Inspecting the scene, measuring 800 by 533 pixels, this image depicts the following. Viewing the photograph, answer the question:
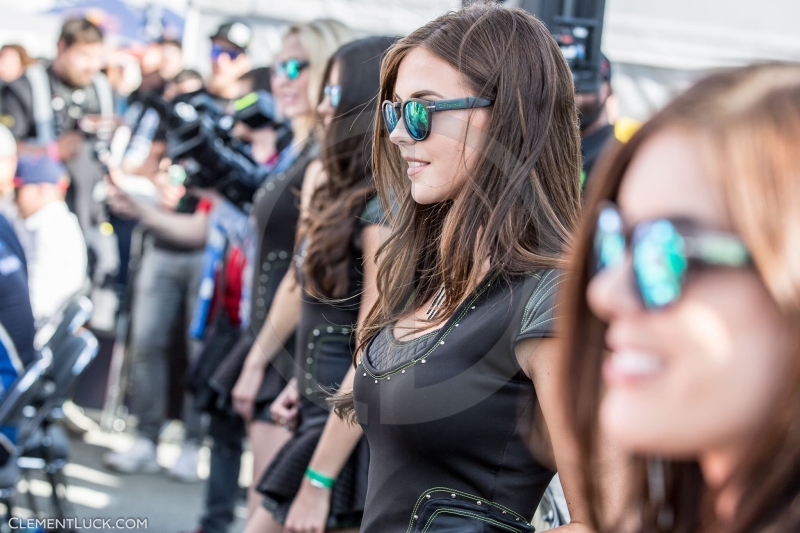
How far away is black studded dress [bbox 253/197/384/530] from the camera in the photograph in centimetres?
240

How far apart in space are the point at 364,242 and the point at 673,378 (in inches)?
71.9

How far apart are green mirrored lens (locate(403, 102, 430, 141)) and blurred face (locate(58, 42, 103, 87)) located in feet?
18.9

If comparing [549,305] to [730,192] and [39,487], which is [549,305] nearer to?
[730,192]

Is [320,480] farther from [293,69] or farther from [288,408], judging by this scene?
[293,69]

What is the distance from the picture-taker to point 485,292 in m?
1.74

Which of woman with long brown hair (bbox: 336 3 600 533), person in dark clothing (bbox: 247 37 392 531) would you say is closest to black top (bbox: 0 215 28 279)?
person in dark clothing (bbox: 247 37 392 531)

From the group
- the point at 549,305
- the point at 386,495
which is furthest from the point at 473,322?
the point at 386,495

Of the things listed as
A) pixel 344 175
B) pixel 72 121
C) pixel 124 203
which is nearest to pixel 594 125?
pixel 344 175

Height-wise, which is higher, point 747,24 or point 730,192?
point 730,192

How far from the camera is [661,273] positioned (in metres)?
0.79

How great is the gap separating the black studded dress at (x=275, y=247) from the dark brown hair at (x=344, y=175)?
10.6 inches

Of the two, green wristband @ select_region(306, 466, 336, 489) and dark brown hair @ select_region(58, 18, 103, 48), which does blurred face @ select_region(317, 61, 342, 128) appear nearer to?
green wristband @ select_region(306, 466, 336, 489)

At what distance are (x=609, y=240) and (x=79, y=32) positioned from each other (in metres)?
6.69

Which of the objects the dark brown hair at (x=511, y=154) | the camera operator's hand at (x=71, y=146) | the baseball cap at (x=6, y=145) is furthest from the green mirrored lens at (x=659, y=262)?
the camera operator's hand at (x=71, y=146)
